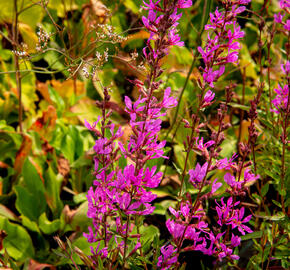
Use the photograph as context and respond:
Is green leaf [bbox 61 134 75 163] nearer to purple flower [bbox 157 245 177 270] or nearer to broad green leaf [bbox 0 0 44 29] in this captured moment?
broad green leaf [bbox 0 0 44 29]

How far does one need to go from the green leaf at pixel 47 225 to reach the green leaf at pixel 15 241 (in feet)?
0.23

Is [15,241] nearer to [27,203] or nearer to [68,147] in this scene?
[27,203]

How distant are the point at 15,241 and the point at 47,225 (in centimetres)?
13

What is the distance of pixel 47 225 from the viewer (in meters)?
1.55

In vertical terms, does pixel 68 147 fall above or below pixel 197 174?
below

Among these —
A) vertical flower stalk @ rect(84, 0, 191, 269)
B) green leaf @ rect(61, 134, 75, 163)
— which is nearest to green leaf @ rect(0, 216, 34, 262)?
green leaf @ rect(61, 134, 75, 163)

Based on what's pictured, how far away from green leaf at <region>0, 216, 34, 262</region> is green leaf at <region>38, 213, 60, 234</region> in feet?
0.23

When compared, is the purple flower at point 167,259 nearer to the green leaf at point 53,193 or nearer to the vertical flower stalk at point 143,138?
the vertical flower stalk at point 143,138

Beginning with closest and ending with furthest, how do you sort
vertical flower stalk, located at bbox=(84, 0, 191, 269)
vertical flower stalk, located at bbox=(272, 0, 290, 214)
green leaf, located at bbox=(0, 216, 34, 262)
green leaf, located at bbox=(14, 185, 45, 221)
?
vertical flower stalk, located at bbox=(84, 0, 191, 269), vertical flower stalk, located at bbox=(272, 0, 290, 214), green leaf, located at bbox=(0, 216, 34, 262), green leaf, located at bbox=(14, 185, 45, 221)

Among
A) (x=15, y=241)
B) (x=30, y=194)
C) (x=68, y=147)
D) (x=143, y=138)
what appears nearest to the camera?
(x=143, y=138)

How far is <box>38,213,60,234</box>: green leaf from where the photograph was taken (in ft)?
5.08

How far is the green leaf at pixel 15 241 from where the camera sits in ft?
4.98

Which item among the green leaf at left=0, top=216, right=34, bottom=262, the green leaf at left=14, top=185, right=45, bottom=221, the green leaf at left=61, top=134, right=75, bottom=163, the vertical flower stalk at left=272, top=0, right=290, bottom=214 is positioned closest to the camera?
the vertical flower stalk at left=272, top=0, right=290, bottom=214

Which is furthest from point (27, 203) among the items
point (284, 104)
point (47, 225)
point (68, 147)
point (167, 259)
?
point (284, 104)
